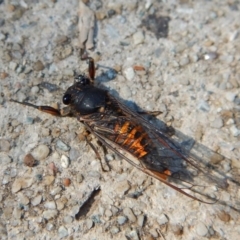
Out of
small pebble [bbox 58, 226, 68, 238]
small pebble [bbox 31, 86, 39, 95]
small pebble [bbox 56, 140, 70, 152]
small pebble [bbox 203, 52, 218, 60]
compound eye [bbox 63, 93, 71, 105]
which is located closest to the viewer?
small pebble [bbox 58, 226, 68, 238]

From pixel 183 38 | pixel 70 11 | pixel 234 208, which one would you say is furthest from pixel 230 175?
pixel 70 11

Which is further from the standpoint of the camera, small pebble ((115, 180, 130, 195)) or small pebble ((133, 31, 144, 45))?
small pebble ((133, 31, 144, 45))

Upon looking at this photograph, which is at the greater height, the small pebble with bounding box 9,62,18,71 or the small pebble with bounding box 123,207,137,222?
the small pebble with bounding box 9,62,18,71

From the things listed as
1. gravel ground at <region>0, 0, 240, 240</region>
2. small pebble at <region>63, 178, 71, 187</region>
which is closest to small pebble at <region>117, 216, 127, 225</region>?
gravel ground at <region>0, 0, 240, 240</region>

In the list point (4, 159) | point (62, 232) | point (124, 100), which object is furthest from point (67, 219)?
point (124, 100)

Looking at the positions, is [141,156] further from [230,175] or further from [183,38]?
[183,38]

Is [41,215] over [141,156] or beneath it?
beneath

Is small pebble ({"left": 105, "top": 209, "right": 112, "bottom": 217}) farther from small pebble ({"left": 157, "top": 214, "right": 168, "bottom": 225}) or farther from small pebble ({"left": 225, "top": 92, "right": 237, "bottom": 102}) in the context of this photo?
small pebble ({"left": 225, "top": 92, "right": 237, "bottom": 102})

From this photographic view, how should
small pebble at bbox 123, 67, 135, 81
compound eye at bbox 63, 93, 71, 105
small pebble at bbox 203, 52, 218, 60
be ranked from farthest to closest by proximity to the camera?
1. small pebble at bbox 203, 52, 218, 60
2. small pebble at bbox 123, 67, 135, 81
3. compound eye at bbox 63, 93, 71, 105

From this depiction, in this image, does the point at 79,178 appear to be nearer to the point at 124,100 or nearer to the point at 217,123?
the point at 124,100
